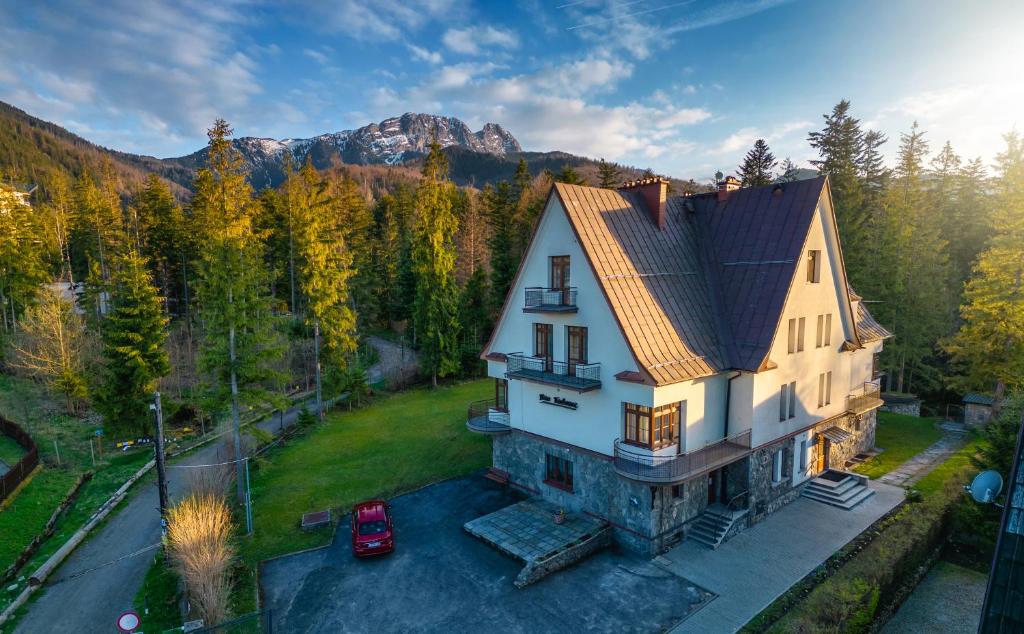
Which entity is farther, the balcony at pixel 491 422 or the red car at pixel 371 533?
the balcony at pixel 491 422

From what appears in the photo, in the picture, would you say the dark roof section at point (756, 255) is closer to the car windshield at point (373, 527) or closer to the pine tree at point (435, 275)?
the car windshield at point (373, 527)

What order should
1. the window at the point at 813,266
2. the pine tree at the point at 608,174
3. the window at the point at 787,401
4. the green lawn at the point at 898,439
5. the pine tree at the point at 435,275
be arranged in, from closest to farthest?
1. the window at the point at 787,401
2. the window at the point at 813,266
3. the green lawn at the point at 898,439
4. the pine tree at the point at 435,275
5. the pine tree at the point at 608,174

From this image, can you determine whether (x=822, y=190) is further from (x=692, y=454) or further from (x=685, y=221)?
(x=692, y=454)

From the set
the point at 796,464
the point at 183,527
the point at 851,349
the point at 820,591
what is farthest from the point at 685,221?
the point at 183,527

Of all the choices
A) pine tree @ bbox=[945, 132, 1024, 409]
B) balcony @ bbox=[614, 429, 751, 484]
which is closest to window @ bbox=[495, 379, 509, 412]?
balcony @ bbox=[614, 429, 751, 484]

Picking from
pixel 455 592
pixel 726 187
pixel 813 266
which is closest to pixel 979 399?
pixel 813 266

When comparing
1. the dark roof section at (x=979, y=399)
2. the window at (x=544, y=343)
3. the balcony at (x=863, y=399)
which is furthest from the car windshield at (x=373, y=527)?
the dark roof section at (x=979, y=399)
